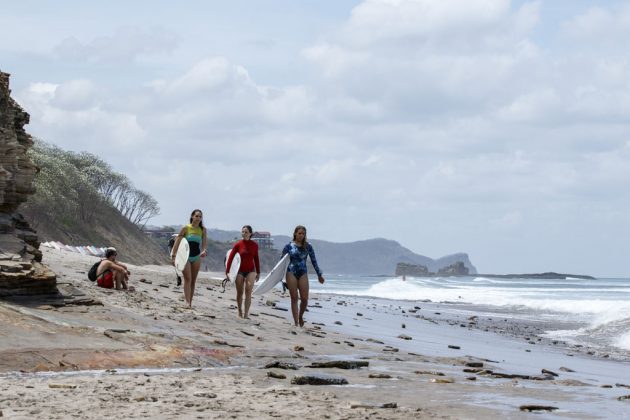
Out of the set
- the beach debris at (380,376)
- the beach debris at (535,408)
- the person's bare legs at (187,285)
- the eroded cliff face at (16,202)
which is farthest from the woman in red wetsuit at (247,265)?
the beach debris at (535,408)

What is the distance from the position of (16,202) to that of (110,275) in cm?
310

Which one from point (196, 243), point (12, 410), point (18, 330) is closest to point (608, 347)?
point (196, 243)

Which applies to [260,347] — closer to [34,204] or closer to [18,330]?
[18,330]

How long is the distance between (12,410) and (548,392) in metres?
5.53

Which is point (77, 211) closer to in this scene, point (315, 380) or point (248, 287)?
point (248, 287)

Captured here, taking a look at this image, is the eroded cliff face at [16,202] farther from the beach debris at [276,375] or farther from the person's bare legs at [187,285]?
the beach debris at [276,375]

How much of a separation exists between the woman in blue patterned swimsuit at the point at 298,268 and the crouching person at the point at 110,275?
10.3 feet

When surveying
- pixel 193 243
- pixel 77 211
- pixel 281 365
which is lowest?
pixel 281 365

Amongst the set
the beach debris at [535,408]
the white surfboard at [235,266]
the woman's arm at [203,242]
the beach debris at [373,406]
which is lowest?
the beach debris at [373,406]

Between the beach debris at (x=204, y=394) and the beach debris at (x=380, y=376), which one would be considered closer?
the beach debris at (x=204, y=394)

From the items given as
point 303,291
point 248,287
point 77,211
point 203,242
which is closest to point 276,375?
point 248,287

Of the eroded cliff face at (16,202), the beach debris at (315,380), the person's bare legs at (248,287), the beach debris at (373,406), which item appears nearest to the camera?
the beach debris at (373,406)

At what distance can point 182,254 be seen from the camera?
51.5 ft

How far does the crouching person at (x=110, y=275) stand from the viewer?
15.8m
